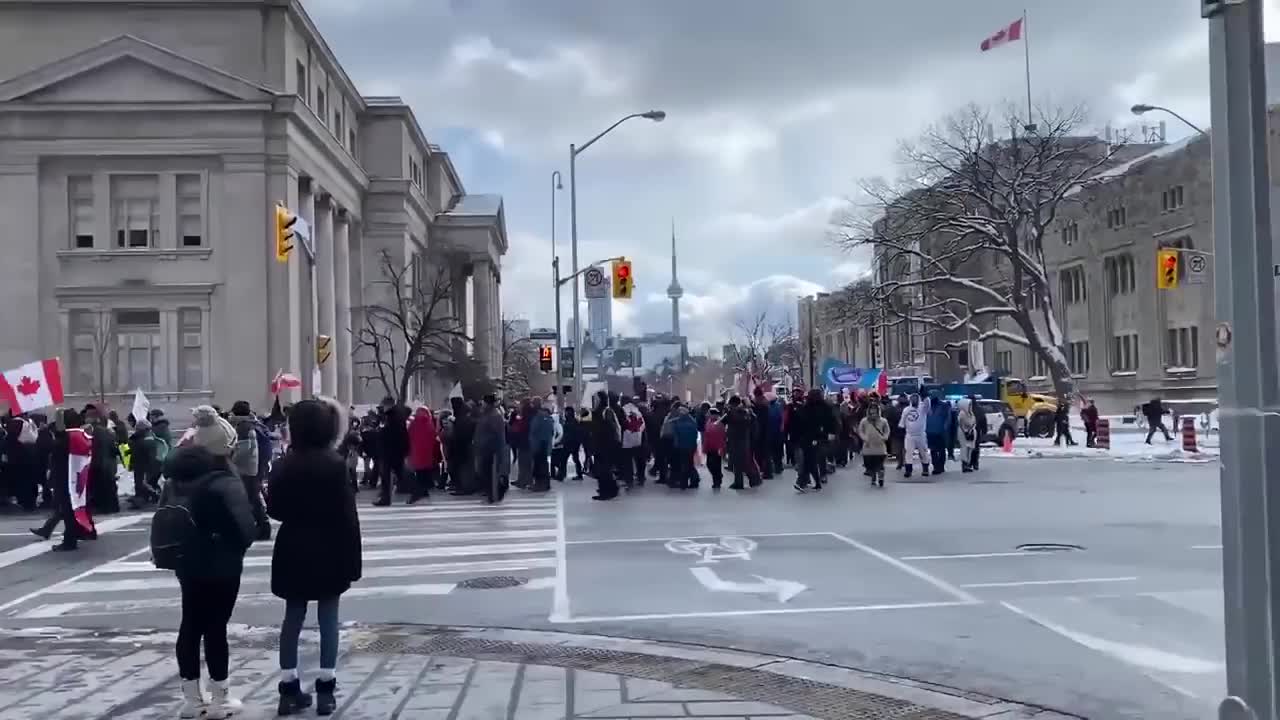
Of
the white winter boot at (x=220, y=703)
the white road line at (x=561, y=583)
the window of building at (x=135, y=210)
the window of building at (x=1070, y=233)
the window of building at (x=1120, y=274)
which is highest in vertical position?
the window of building at (x=1070, y=233)

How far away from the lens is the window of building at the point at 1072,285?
237 ft

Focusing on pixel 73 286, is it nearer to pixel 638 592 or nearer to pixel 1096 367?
pixel 638 592

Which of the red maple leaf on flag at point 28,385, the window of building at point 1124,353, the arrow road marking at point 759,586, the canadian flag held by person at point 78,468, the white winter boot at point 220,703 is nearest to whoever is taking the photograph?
the white winter boot at point 220,703

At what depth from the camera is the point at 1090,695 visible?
293 inches

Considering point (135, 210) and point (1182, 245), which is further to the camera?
point (1182, 245)

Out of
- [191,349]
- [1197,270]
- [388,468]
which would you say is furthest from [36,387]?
[1197,270]

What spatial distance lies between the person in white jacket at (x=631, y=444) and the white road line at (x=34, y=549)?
29.0ft

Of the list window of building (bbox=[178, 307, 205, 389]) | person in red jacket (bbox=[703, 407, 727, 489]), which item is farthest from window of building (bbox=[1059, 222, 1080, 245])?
person in red jacket (bbox=[703, 407, 727, 489])

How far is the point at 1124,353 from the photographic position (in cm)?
6750

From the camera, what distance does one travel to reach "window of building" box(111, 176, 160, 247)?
4850cm

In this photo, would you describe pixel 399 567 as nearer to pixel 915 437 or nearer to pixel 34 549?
pixel 34 549

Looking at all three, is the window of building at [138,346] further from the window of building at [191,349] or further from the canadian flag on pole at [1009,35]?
the canadian flag on pole at [1009,35]

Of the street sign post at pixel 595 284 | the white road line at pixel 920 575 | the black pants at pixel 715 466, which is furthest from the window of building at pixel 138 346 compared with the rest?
the white road line at pixel 920 575

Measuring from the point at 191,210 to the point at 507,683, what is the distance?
4509 centimetres
